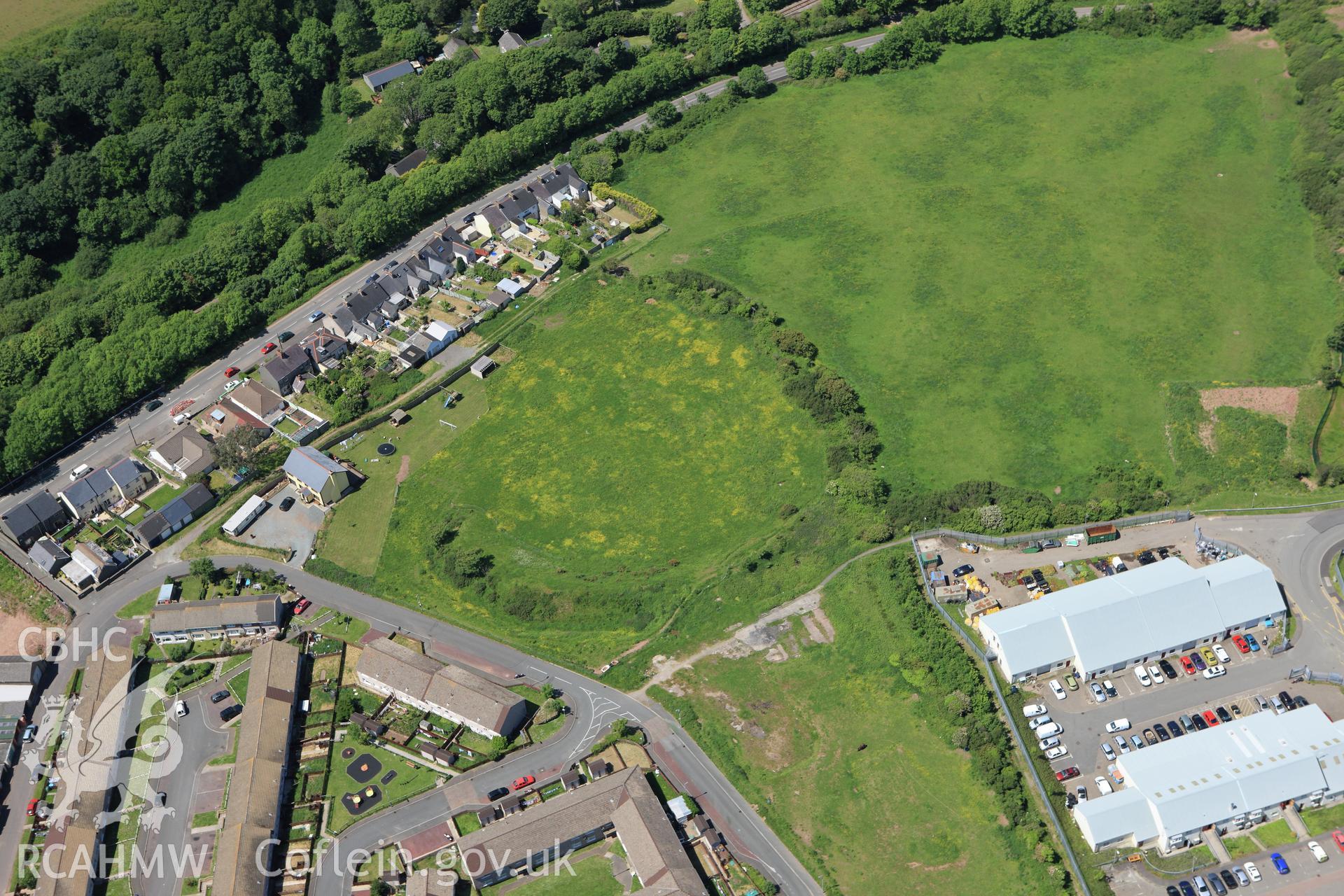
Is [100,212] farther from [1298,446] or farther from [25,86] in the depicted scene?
[1298,446]

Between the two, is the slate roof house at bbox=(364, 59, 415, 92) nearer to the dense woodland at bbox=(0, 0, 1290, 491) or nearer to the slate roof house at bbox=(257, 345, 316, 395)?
the dense woodland at bbox=(0, 0, 1290, 491)

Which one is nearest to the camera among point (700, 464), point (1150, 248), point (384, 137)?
point (700, 464)

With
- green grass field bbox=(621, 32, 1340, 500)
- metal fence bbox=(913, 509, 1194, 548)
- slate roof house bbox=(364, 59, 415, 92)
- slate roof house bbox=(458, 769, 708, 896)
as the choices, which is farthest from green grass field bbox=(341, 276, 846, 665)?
slate roof house bbox=(364, 59, 415, 92)

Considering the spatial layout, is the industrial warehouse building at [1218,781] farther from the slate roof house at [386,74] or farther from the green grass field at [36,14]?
the green grass field at [36,14]

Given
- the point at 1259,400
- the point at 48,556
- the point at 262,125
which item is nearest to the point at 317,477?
the point at 48,556

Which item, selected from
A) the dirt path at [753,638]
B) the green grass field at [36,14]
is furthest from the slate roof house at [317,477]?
the green grass field at [36,14]

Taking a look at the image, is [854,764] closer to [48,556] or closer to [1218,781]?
[1218,781]

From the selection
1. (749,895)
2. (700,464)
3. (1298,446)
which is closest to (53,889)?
(749,895)
